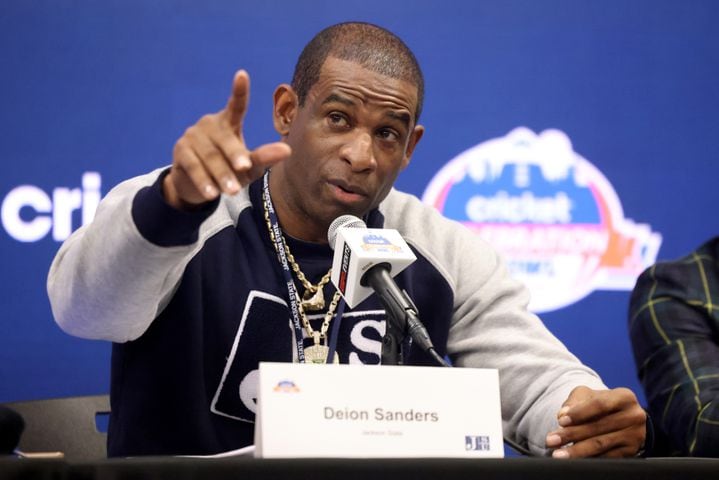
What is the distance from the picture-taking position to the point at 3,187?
99.8 inches

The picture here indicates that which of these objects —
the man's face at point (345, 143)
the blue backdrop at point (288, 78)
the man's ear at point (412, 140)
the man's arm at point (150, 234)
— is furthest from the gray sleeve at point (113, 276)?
the blue backdrop at point (288, 78)

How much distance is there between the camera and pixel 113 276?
1.52 metres

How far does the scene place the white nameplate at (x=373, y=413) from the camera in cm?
115

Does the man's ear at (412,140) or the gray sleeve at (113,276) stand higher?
the man's ear at (412,140)

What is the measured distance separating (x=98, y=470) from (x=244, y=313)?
82cm

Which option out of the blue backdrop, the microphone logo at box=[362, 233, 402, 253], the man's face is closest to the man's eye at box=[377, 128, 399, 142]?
the man's face

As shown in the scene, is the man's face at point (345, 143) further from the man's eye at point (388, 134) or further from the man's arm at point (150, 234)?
the man's arm at point (150, 234)

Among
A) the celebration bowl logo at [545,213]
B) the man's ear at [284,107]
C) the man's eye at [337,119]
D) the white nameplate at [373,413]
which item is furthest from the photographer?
the celebration bowl logo at [545,213]

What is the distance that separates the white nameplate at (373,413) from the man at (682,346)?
103cm

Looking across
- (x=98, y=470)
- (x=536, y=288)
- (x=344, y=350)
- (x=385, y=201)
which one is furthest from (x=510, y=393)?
(x=98, y=470)

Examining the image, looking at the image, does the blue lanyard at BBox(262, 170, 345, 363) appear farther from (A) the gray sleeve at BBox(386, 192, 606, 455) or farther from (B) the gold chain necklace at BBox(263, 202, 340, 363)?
(A) the gray sleeve at BBox(386, 192, 606, 455)

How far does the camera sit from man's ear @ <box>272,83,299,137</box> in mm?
2078

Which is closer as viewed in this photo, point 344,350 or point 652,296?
point 344,350

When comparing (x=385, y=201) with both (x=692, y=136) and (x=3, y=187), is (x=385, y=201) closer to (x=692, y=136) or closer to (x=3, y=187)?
Result: (x=3, y=187)
